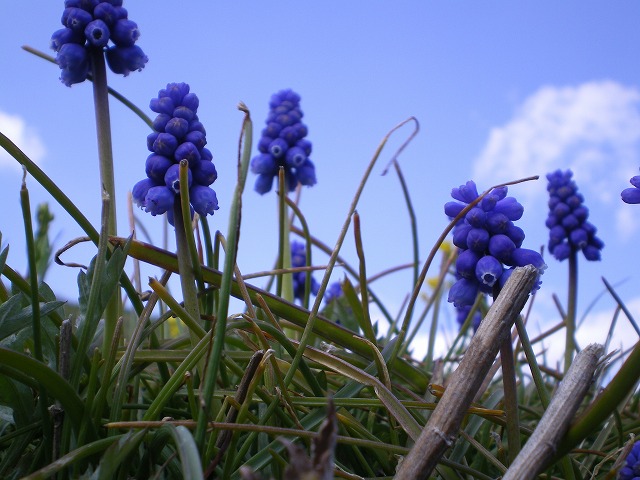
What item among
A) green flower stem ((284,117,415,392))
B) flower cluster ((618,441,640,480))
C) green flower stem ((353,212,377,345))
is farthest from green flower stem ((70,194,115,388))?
flower cluster ((618,441,640,480))

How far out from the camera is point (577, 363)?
4.54 feet

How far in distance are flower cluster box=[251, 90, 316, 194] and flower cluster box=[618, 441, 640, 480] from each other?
2085mm

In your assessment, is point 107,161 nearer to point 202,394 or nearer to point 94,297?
point 94,297

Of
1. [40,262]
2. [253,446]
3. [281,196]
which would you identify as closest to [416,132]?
[281,196]

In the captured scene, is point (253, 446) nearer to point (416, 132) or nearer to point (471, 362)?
point (471, 362)

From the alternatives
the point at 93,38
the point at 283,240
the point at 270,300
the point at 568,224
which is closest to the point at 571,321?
the point at 568,224

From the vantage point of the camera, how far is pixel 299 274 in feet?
16.1

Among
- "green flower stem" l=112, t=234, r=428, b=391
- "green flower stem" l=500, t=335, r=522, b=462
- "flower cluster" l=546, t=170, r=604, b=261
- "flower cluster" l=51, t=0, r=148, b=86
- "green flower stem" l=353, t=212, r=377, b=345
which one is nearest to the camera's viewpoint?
"green flower stem" l=500, t=335, r=522, b=462

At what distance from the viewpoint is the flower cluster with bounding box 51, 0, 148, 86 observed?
229 centimetres

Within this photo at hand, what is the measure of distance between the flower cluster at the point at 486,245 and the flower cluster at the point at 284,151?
5.92ft

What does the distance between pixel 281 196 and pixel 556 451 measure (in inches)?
60.2

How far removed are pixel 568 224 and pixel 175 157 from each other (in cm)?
267

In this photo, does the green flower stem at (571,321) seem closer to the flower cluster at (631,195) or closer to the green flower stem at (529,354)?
the green flower stem at (529,354)

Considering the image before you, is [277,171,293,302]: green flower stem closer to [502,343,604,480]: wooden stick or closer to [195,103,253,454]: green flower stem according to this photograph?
[195,103,253,454]: green flower stem
